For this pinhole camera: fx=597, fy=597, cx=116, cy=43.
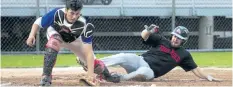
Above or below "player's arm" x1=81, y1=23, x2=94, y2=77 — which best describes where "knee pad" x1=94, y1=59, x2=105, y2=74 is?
below

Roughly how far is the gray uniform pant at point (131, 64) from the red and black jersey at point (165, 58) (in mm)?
123

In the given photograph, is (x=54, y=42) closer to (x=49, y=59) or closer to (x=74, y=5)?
(x=49, y=59)

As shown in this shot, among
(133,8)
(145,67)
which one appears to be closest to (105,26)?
(133,8)

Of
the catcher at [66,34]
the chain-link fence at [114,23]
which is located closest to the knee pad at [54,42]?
the catcher at [66,34]

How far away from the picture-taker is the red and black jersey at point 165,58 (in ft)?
26.0

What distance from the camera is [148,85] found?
23.4 ft

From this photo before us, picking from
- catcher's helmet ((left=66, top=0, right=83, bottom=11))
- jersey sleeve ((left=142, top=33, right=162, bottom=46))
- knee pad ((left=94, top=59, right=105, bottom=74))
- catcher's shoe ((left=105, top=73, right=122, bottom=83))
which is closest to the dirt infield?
catcher's shoe ((left=105, top=73, right=122, bottom=83))

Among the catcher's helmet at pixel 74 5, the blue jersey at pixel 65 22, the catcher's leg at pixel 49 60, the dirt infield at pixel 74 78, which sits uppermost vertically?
the catcher's helmet at pixel 74 5

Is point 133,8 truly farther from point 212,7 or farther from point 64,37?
point 64,37

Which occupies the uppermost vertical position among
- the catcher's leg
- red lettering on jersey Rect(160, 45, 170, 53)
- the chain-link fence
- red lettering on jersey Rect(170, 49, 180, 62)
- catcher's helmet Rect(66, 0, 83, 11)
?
catcher's helmet Rect(66, 0, 83, 11)

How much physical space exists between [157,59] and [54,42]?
1.69 m

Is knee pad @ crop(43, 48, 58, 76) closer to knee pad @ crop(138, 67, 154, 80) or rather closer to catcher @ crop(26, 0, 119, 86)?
catcher @ crop(26, 0, 119, 86)

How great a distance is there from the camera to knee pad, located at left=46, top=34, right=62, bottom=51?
6832mm

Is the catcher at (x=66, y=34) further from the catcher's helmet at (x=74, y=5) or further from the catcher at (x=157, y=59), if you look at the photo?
the catcher at (x=157, y=59)
